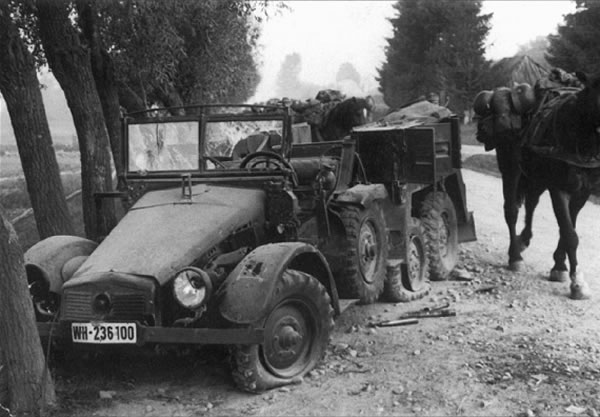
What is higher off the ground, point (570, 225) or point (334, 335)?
point (570, 225)

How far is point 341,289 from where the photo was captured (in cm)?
696

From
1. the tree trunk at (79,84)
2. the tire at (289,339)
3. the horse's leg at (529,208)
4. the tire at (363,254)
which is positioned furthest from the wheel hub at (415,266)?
the tree trunk at (79,84)

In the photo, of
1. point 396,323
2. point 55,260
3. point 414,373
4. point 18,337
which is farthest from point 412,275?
point 18,337

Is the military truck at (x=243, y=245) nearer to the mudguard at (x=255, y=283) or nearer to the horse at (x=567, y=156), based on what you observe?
the mudguard at (x=255, y=283)

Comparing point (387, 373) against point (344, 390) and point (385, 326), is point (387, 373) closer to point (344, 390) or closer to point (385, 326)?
point (344, 390)

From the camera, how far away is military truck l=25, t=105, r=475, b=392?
17.0 feet

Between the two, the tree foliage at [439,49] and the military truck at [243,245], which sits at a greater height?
the tree foliage at [439,49]

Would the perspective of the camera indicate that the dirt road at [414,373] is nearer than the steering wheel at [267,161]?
Yes

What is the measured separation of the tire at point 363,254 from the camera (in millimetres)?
6902

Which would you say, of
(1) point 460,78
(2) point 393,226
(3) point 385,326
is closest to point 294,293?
(3) point 385,326

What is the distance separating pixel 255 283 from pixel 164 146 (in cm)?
210

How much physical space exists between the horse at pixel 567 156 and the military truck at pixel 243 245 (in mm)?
1311

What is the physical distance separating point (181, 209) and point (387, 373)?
2134 mm

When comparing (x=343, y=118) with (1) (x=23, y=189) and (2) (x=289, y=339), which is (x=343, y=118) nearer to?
(2) (x=289, y=339)
